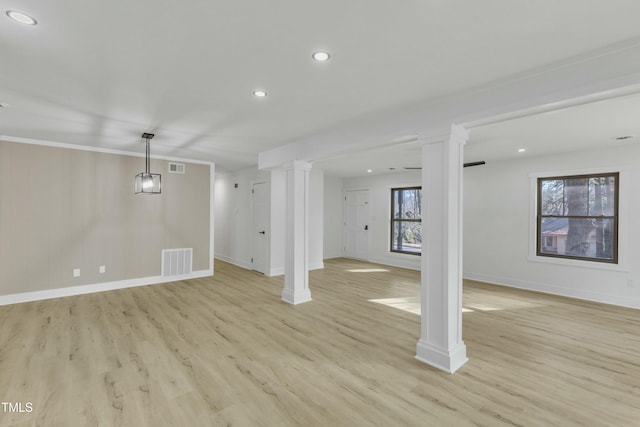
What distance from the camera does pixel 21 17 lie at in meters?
1.66

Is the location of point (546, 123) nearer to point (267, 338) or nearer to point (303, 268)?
point (303, 268)

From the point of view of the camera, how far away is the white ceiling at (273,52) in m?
1.59

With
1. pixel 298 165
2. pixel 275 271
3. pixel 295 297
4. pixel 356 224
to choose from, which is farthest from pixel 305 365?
pixel 356 224

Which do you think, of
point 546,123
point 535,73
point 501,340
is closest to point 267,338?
point 501,340

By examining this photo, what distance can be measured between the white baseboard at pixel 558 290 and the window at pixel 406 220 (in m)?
1.63

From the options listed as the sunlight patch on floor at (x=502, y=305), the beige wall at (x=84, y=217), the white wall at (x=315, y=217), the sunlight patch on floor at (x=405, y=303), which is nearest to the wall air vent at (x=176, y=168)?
the beige wall at (x=84, y=217)

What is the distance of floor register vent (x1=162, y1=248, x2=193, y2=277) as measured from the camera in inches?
231

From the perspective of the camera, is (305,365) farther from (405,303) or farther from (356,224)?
(356,224)

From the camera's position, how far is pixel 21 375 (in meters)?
2.50

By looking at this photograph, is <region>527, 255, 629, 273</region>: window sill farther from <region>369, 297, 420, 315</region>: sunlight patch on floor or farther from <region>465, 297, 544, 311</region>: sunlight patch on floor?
<region>369, 297, 420, 315</region>: sunlight patch on floor

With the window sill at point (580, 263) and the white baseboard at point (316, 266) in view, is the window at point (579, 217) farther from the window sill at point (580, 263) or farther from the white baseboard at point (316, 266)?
the white baseboard at point (316, 266)

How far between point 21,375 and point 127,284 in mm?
3081

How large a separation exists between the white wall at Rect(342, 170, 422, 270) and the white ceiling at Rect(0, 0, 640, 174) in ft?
14.1

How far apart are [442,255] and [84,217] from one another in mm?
5671
